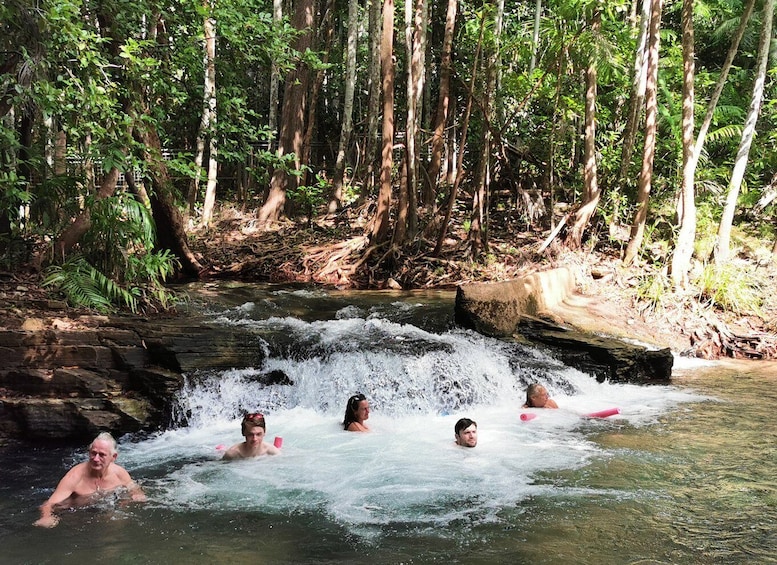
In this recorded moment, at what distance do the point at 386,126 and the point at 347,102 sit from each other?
15.0ft

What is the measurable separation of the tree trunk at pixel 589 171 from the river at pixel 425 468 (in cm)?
455

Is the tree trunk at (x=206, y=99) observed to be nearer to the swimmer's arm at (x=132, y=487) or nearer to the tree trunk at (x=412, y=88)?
the tree trunk at (x=412, y=88)

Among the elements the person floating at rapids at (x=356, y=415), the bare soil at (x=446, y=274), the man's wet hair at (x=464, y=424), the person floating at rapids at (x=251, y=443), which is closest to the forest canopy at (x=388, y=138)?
the bare soil at (x=446, y=274)

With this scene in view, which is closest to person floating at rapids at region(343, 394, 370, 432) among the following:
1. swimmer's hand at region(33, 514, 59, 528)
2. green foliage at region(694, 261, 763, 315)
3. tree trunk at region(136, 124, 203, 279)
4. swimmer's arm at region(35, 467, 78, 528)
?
swimmer's arm at region(35, 467, 78, 528)

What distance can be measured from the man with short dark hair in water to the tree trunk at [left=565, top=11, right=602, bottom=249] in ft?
28.1

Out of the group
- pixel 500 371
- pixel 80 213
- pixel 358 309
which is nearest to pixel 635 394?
pixel 500 371

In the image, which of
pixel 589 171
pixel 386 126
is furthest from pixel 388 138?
pixel 589 171

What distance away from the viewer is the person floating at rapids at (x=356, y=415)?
7.14 meters

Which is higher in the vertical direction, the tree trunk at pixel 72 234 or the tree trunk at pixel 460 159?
the tree trunk at pixel 460 159

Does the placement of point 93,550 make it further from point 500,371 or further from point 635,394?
point 635,394

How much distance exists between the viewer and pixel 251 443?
6.11 metres

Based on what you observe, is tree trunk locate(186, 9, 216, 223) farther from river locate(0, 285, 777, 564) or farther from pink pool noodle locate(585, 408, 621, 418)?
pink pool noodle locate(585, 408, 621, 418)

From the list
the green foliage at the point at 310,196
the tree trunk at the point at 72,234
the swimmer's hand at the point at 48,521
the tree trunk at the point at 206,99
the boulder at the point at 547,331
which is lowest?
the swimmer's hand at the point at 48,521

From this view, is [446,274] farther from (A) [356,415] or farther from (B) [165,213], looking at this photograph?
(A) [356,415]
